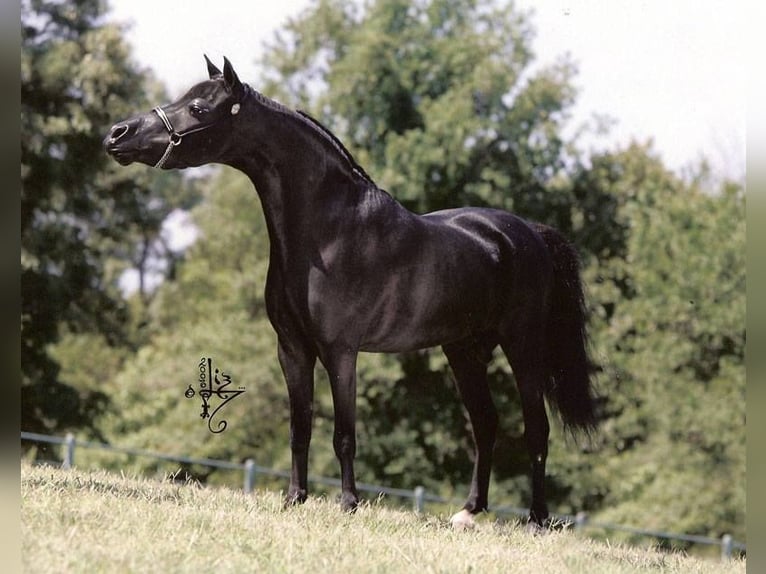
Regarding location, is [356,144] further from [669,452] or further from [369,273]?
[369,273]

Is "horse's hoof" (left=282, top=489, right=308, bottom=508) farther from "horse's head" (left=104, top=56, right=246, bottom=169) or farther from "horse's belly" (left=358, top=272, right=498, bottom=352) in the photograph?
Answer: "horse's head" (left=104, top=56, right=246, bottom=169)

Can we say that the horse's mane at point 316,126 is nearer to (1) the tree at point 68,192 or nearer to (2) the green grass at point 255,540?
(2) the green grass at point 255,540

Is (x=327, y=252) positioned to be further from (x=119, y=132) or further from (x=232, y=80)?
(x=119, y=132)

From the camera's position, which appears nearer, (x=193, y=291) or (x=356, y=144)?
(x=356, y=144)

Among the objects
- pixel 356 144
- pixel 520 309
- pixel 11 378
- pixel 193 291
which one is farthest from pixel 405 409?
pixel 11 378

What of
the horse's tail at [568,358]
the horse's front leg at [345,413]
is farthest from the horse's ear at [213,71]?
the horse's tail at [568,358]

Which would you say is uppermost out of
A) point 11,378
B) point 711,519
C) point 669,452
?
point 11,378

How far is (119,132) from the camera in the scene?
5621 millimetres

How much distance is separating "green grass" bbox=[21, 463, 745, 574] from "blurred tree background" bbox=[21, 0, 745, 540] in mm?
10411

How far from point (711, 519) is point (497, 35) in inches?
402

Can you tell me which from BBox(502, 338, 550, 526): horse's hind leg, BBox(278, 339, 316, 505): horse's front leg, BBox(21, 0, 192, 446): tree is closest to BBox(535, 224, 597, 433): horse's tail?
BBox(502, 338, 550, 526): horse's hind leg

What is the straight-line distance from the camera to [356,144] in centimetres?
1789

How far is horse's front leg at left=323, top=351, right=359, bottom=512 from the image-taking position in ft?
18.4

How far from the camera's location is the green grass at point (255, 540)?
410 cm
